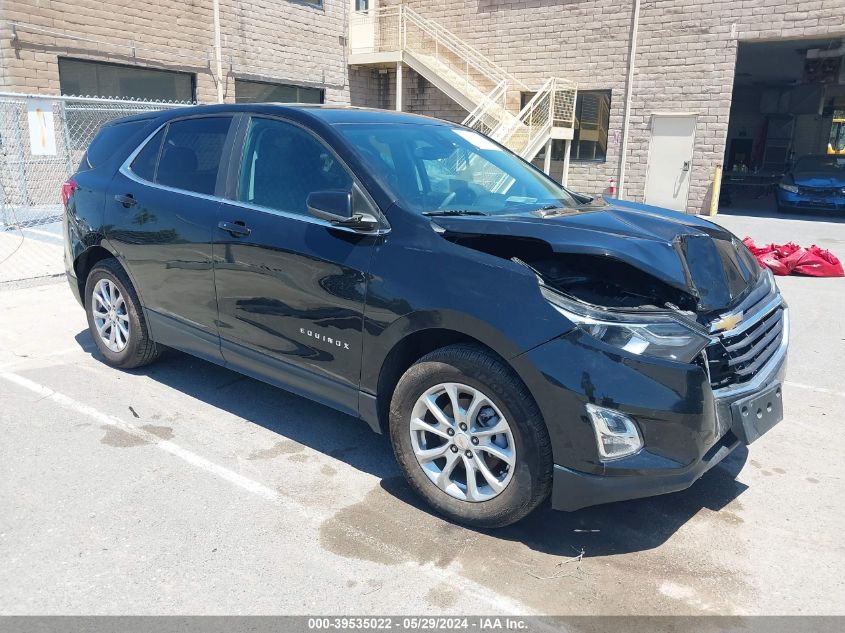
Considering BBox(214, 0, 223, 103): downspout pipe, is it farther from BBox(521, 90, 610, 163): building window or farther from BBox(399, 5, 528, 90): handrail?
BBox(521, 90, 610, 163): building window

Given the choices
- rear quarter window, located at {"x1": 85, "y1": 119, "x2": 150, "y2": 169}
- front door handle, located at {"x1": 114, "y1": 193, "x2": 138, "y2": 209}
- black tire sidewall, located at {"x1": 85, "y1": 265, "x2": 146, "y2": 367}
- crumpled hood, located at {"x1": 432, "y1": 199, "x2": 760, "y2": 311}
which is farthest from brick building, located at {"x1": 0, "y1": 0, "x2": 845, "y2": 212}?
crumpled hood, located at {"x1": 432, "y1": 199, "x2": 760, "y2": 311}

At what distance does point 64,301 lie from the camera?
23.8 ft

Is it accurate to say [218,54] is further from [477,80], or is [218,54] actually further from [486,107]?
[477,80]

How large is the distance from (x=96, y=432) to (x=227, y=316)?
107cm

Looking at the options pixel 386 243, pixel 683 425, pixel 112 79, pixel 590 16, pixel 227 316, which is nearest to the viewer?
pixel 683 425

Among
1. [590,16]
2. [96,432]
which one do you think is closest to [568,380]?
[96,432]

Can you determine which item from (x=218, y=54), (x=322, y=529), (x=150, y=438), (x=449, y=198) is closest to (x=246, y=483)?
(x=322, y=529)

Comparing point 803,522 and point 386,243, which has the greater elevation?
point 386,243

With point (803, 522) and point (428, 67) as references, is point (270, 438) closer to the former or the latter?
point (803, 522)

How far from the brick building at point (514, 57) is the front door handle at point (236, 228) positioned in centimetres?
1141

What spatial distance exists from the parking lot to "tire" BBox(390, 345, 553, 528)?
168mm

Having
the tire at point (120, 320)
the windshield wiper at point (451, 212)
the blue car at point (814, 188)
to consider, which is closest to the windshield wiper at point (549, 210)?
the windshield wiper at point (451, 212)

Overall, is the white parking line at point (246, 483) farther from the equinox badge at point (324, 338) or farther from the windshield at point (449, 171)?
the windshield at point (449, 171)

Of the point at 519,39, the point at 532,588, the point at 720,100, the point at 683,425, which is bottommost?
the point at 532,588
